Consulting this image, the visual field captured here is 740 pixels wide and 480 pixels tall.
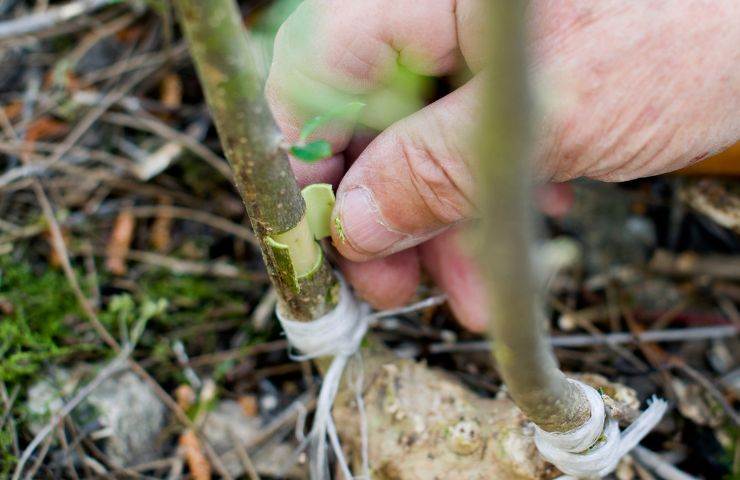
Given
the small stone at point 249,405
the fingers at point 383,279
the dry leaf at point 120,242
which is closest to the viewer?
the fingers at point 383,279

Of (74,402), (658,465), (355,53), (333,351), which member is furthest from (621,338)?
(74,402)

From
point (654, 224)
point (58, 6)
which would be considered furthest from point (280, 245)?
point (58, 6)

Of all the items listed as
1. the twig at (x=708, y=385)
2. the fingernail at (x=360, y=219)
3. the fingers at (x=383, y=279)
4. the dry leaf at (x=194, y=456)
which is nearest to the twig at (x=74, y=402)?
the dry leaf at (x=194, y=456)

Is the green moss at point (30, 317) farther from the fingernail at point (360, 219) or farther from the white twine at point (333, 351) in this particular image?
the fingernail at point (360, 219)

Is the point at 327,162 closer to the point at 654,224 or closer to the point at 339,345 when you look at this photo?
the point at 339,345

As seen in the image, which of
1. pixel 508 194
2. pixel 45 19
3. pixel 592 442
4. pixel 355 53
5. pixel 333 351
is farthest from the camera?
pixel 45 19

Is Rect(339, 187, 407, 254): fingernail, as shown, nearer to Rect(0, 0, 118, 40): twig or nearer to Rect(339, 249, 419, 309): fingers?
Rect(339, 249, 419, 309): fingers

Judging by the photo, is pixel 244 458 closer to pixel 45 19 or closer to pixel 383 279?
pixel 383 279
